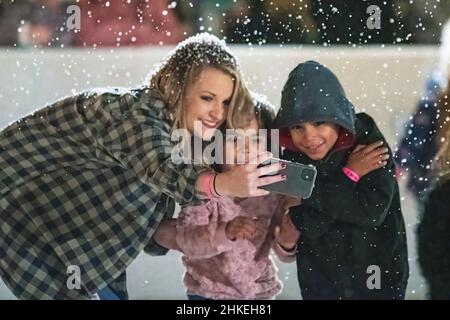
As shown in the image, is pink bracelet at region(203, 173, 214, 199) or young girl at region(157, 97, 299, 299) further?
young girl at region(157, 97, 299, 299)

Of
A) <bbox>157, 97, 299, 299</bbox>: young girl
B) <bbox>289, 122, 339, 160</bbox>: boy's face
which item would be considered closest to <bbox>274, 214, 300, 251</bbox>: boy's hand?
<bbox>157, 97, 299, 299</bbox>: young girl

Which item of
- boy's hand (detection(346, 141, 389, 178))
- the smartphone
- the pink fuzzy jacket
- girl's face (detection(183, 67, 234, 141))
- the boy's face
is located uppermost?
girl's face (detection(183, 67, 234, 141))

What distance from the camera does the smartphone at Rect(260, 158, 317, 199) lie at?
4.57ft

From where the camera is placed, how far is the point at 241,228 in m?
1.43

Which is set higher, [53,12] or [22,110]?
[53,12]

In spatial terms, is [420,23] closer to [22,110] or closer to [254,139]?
[254,139]

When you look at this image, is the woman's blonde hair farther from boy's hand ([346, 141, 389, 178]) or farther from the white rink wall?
boy's hand ([346, 141, 389, 178])

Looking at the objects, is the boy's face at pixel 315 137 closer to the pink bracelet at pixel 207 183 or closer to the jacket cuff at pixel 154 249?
the pink bracelet at pixel 207 183

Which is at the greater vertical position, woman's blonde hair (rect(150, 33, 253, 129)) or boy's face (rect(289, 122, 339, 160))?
woman's blonde hair (rect(150, 33, 253, 129))

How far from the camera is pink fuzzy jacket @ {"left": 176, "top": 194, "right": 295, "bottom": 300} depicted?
56.4 inches

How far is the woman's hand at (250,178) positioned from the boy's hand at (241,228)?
0.19 ft
